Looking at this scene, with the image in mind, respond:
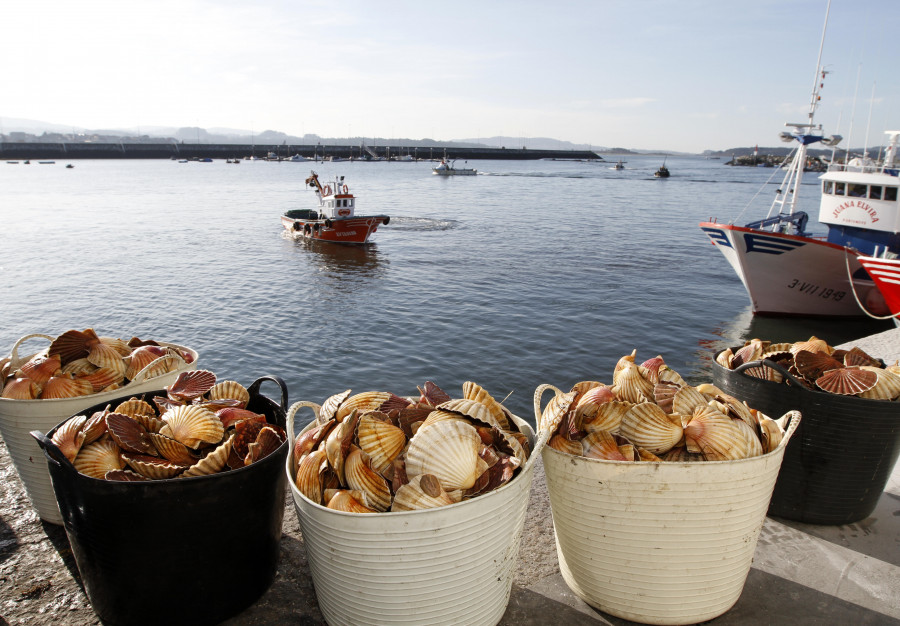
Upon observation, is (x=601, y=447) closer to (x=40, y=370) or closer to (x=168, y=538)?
(x=168, y=538)

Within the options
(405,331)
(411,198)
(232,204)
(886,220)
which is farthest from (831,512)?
(411,198)

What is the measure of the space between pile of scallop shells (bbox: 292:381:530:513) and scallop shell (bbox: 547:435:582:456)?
0.13m

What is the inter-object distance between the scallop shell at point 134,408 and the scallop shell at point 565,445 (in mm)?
2011

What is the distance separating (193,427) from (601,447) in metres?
1.86

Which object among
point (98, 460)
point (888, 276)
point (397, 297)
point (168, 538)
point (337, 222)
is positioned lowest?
point (397, 297)

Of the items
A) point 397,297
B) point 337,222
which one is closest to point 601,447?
point 397,297

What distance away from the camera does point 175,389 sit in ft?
10.3

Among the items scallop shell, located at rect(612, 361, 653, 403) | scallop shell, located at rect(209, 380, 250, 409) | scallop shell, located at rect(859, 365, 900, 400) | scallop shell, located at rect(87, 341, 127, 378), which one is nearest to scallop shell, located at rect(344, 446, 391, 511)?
scallop shell, located at rect(209, 380, 250, 409)

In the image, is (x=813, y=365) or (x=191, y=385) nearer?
(x=191, y=385)

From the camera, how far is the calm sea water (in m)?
13.1

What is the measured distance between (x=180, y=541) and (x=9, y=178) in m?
93.6

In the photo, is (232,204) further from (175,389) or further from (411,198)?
(175,389)

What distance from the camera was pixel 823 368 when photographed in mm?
3332

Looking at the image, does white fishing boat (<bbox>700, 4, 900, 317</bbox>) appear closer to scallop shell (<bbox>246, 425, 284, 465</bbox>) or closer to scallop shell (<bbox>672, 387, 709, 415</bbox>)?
scallop shell (<bbox>672, 387, 709, 415</bbox>)
